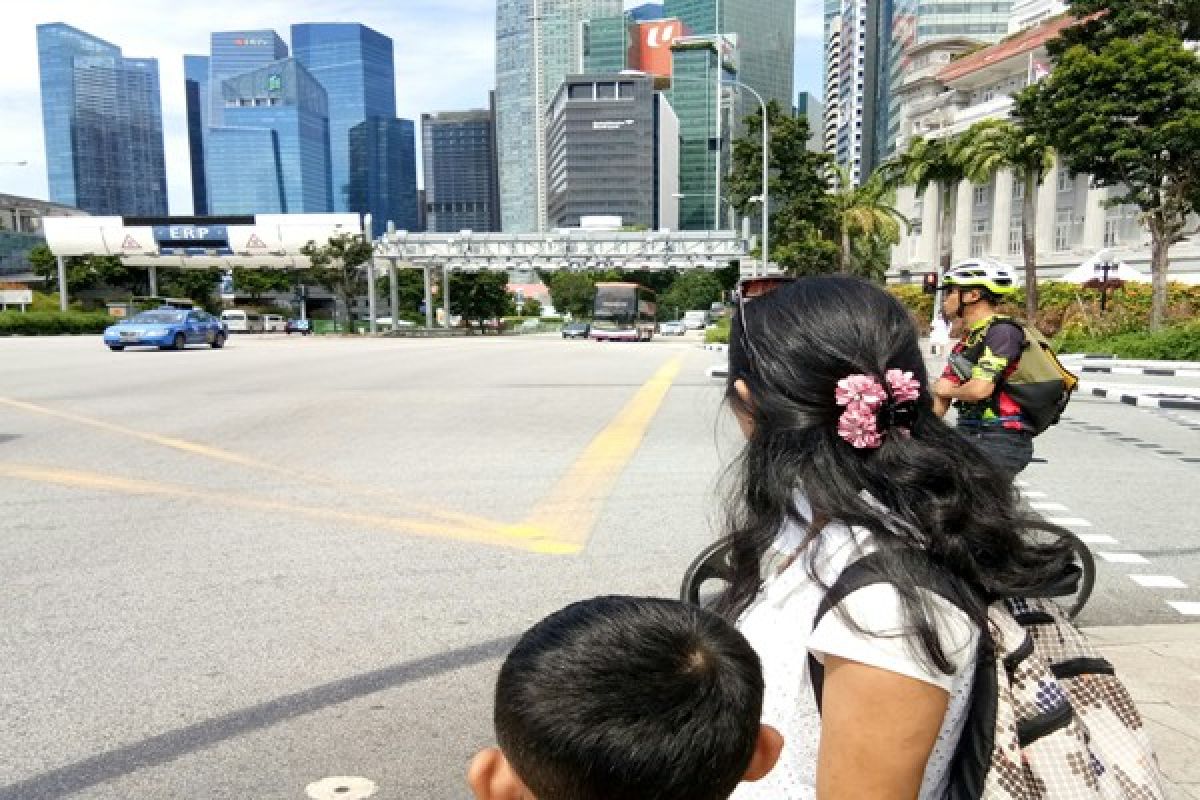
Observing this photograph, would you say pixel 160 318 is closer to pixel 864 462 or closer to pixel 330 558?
pixel 330 558

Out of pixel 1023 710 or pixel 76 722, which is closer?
pixel 1023 710

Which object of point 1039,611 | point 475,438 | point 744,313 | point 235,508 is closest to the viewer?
point 1039,611

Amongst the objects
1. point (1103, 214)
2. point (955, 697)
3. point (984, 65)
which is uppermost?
point (984, 65)

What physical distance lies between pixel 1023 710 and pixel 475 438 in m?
8.73

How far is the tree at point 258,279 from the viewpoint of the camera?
78.2m

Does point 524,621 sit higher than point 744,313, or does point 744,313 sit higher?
point 744,313

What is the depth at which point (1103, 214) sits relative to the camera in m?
47.2

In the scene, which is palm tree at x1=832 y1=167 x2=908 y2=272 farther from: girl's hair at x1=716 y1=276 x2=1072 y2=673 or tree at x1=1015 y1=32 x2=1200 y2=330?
girl's hair at x1=716 y1=276 x2=1072 y2=673

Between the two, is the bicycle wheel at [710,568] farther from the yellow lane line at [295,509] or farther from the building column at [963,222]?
the building column at [963,222]

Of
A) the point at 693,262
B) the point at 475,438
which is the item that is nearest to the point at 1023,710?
the point at 475,438

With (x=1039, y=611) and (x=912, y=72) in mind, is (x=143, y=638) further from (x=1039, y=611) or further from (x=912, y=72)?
(x=912, y=72)

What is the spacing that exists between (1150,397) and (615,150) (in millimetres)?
138731

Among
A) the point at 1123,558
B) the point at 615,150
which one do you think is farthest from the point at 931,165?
the point at 615,150

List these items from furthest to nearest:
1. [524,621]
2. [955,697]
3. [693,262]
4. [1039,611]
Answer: [693,262] < [524,621] < [1039,611] < [955,697]
